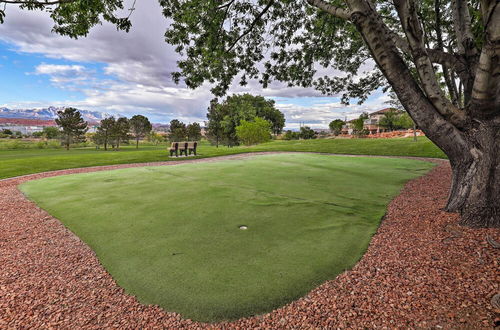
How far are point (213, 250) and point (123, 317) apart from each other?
1426 mm

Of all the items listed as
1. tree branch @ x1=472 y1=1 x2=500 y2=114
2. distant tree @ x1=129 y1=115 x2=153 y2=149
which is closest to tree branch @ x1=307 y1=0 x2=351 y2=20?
tree branch @ x1=472 y1=1 x2=500 y2=114

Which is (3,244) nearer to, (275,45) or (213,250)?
(213,250)

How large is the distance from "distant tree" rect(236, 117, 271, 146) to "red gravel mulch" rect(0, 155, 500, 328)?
4174 cm

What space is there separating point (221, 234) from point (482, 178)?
4.49 metres

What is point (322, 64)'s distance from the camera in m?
10.8

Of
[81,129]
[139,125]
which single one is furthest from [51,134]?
[139,125]

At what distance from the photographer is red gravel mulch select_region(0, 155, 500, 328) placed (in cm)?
214

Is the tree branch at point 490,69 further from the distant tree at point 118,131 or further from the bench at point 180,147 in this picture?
the distant tree at point 118,131

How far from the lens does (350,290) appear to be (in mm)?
2545

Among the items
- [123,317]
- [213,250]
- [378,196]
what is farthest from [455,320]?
[378,196]

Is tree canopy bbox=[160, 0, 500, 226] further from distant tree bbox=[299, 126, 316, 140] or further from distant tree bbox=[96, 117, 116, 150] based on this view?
distant tree bbox=[299, 126, 316, 140]

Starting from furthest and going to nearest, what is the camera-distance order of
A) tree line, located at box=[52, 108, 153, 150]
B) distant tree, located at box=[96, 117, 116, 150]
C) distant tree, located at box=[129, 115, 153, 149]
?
1. distant tree, located at box=[129, 115, 153, 149]
2. distant tree, located at box=[96, 117, 116, 150]
3. tree line, located at box=[52, 108, 153, 150]

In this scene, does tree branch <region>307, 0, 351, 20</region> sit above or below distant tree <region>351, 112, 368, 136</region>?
below

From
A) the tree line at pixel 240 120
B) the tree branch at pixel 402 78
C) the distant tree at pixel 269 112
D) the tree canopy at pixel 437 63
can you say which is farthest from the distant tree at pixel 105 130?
the tree branch at pixel 402 78
